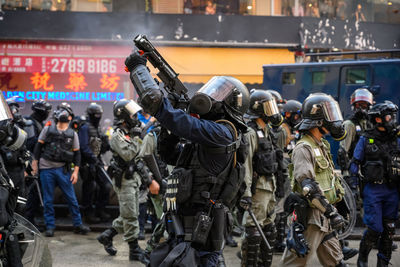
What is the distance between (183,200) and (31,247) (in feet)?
5.00

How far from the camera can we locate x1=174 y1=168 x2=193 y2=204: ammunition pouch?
3896mm

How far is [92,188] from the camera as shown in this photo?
9062 millimetres

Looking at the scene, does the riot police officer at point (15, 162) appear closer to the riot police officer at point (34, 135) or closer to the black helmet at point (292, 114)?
the riot police officer at point (34, 135)

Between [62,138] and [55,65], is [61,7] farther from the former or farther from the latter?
[62,138]

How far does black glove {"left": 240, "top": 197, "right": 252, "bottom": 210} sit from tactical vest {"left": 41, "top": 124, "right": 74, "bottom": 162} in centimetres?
359

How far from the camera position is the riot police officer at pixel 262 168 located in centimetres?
623

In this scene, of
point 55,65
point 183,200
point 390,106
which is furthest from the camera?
point 55,65

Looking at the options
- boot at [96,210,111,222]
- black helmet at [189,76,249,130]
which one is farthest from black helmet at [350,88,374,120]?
black helmet at [189,76,249,130]

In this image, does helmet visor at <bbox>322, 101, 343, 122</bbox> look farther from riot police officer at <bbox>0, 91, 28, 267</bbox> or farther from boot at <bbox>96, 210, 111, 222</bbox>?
boot at <bbox>96, 210, 111, 222</bbox>

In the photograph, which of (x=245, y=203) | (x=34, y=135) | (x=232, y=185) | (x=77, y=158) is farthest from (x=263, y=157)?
(x=34, y=135)

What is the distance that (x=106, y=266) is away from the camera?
6758mm

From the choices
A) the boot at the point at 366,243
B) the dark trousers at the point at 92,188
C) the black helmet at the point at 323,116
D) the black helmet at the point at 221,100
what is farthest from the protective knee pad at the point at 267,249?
the dark trousers at the point at 92,188

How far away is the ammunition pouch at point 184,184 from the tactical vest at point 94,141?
5.47 metres

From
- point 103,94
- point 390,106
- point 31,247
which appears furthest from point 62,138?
point 103,94
